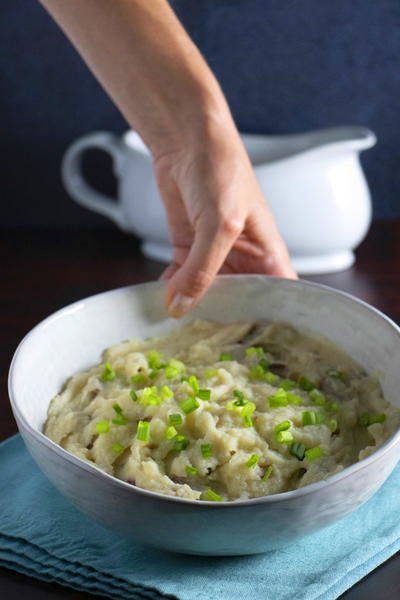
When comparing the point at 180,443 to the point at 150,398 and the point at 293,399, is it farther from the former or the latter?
the point at 293,399

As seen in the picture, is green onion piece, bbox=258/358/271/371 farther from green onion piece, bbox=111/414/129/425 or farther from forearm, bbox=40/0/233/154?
forearm, bbox=40/0/233/154

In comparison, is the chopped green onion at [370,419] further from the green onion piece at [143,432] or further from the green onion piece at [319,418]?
the green onion piece at [143,432]

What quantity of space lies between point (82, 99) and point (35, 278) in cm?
54

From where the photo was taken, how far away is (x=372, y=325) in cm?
138

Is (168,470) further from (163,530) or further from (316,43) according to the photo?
(316,43)

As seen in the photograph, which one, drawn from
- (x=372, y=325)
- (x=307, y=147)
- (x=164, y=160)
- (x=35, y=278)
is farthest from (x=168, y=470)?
(x=307, y=147)

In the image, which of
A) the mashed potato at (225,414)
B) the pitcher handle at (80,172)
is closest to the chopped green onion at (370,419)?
the mashed potato at (225,414)

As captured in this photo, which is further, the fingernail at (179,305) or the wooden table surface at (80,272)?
the wooden table surface at (80,272)

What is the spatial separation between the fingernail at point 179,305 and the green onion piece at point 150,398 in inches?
10.4

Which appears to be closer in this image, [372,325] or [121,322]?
[372,325]

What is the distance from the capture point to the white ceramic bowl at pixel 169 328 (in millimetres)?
961

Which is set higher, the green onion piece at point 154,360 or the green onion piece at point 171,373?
the green onion piece at point 171,373

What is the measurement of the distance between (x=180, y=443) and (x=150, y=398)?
0.10 meters

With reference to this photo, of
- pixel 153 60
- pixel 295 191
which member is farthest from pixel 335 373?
pixel 295 191
